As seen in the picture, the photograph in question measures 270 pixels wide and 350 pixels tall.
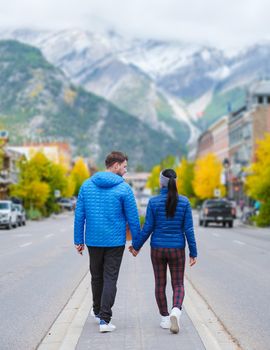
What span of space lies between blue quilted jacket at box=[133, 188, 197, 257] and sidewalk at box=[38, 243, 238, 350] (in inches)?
41.3

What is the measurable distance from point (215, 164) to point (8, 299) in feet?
325

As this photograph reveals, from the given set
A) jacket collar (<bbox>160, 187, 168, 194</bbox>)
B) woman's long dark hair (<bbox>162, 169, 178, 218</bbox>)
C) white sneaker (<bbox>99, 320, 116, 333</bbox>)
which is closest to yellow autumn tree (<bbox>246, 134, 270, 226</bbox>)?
jacket collar (<bbox>160, 187, 168, 194</bbox>)

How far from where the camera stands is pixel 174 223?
9.05 metres

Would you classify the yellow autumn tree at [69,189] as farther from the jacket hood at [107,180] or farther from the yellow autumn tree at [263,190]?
the jacket hood at [107,180]

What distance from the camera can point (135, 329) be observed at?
9195mm

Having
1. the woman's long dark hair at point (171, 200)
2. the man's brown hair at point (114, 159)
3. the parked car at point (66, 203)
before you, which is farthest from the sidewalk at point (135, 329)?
the parked car at point (66, 203)

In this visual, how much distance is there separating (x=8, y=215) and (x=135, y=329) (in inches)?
1588

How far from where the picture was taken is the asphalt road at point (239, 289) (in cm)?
933

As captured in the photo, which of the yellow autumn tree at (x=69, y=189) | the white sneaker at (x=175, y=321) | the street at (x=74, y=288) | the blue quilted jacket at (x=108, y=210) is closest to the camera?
the white sneaker at (x=175, y=321)

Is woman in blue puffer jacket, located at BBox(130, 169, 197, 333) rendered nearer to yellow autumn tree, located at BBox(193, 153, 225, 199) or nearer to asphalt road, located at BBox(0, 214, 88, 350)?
asphalt road, located at BBox(0, 214, 88, 350)

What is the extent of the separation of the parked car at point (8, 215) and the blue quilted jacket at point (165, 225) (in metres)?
40.3

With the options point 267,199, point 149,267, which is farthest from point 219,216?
point 149,267

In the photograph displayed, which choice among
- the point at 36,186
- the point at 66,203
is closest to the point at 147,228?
the point at 36,186

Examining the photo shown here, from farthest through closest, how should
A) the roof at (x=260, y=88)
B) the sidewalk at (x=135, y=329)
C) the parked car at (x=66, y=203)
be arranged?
the parked car at (x=66, y=203) → the roof at (x=260, y=88) → the sidewalk at (x=135, y=329)
